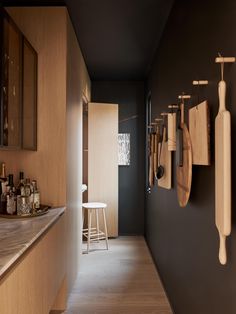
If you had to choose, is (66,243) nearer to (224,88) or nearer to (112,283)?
(112,283)

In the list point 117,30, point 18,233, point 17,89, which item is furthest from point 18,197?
point 117,30

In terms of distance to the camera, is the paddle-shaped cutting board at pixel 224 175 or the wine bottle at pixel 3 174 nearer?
the paddle-shaped cutting board at pixel 224 175

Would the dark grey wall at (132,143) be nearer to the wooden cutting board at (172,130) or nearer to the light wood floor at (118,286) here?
the light wood floor at (118,286)

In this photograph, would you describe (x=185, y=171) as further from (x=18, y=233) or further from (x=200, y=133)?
(x=18, y=233)

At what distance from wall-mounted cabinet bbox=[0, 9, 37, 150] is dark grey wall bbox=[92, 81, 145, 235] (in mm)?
2691

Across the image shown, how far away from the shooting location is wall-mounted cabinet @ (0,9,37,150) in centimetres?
186

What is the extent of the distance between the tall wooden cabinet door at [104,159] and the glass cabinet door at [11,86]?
2.53m

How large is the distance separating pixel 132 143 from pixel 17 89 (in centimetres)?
314

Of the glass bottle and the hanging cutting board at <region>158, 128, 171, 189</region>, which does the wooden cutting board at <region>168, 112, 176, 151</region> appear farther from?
the glass bottle

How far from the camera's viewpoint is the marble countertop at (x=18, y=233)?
1.25m

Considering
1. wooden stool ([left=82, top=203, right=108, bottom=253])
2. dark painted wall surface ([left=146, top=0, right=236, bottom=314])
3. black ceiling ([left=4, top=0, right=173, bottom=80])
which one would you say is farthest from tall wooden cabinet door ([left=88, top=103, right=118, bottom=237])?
dark painted wall surface ([left=146, top=0, right=236, bottom=314])

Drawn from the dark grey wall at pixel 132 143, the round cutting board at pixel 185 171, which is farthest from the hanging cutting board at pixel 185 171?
the dark grey wall at pixel 132 143


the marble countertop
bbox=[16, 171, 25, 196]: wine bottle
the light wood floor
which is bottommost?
the light wood floor

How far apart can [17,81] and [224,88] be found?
1453 mm
